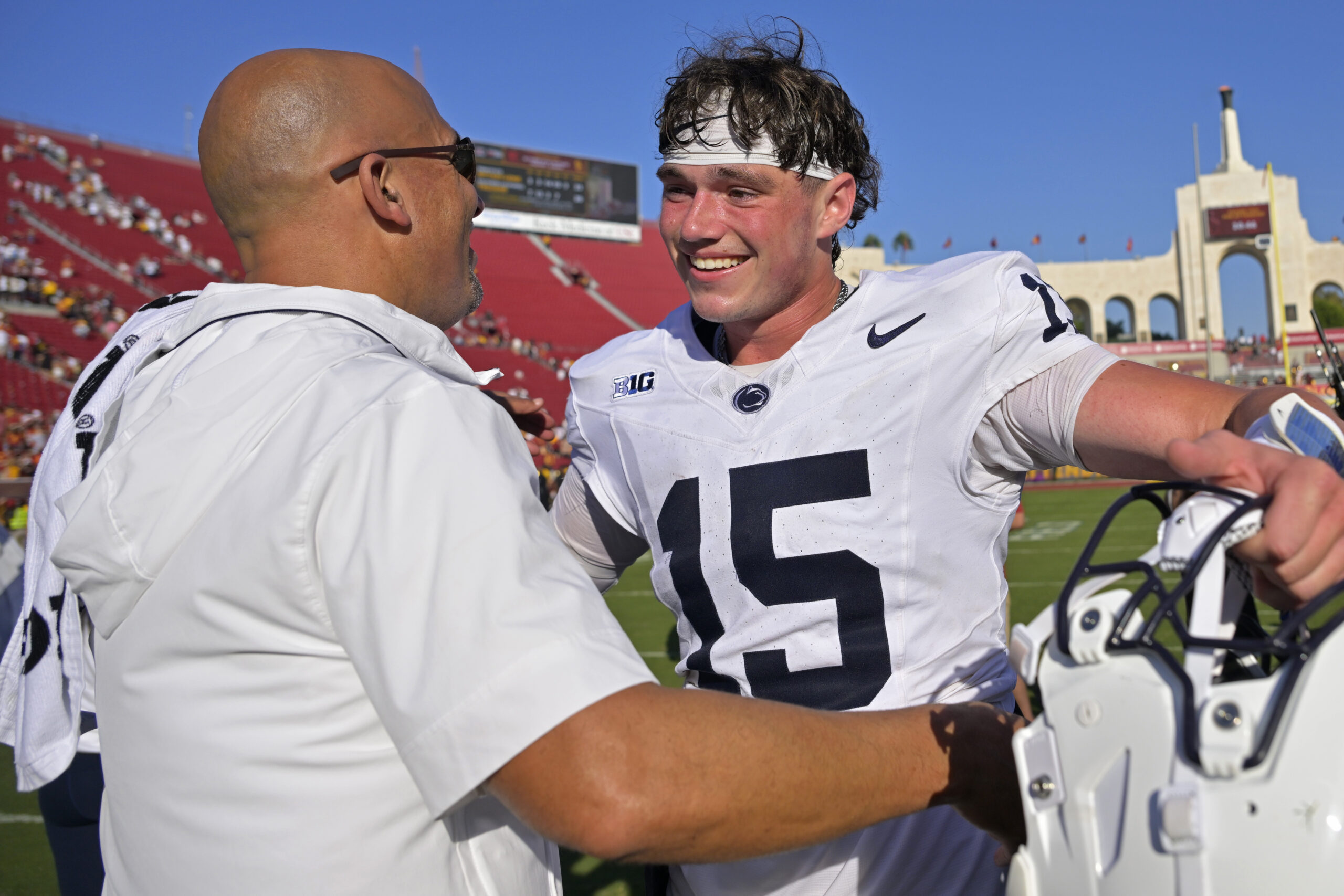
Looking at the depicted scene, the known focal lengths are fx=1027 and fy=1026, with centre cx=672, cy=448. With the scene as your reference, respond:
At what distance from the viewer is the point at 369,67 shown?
56.2 inches

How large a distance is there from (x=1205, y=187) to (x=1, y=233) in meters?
45.3

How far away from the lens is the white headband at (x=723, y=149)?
192cm

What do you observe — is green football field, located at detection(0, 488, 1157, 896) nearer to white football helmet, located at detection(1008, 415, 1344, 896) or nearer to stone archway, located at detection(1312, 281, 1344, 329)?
white football helmet, located at detection(1008, 415, 1344, 896)

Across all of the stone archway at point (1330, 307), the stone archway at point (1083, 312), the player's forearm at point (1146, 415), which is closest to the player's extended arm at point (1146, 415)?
the player's forearm at point (1146, 415)

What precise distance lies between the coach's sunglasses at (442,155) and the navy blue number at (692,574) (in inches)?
26.1

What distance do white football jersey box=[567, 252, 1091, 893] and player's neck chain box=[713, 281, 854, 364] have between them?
0.38ft

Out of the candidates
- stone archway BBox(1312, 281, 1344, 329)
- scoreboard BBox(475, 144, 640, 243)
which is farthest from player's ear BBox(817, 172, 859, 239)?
stone archway BBox(1312, 281, 1344, 329)

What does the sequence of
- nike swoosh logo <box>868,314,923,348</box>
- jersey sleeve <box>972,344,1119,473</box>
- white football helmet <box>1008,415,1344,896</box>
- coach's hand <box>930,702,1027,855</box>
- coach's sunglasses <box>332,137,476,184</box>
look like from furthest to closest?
nike swoosh logo <box>868,314,923,348</box>, jersey sleeve <box>972,344,1119,473</box>, coach's sunglasses <box>332,137,476,184</box>, coach's hand <box>930,702,1027,855</box>, white football helmet <box>1008,415,1344,896</box>

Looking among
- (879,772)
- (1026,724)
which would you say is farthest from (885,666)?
(879,772)

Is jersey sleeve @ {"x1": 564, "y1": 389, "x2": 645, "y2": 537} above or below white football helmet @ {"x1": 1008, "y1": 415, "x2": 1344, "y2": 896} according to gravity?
above

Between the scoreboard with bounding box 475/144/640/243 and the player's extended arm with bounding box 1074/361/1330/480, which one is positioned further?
the scoreboard with bounding box 475/144/640/243

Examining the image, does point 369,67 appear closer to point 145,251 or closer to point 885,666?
point 885,666

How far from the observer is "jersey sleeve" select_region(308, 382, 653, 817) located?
943 mm

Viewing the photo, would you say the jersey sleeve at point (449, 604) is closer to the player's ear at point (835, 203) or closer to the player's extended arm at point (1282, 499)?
the player's extended arm at point (1282, 499)
